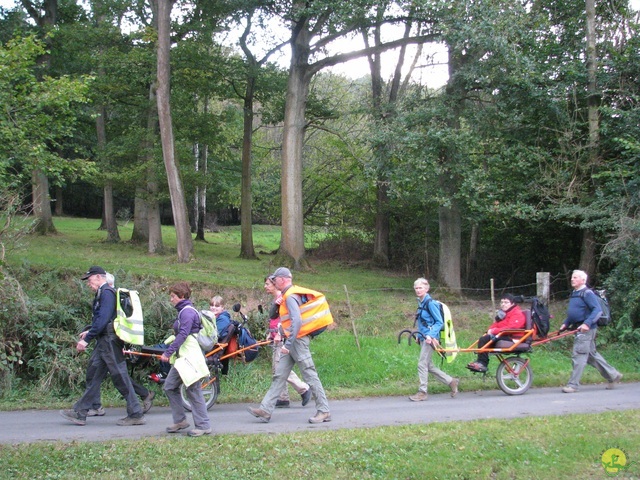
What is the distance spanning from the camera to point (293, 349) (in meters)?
8.37

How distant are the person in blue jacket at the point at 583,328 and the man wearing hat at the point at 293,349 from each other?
4749 millimetres

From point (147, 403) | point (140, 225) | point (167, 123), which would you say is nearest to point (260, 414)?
point (147, 403)

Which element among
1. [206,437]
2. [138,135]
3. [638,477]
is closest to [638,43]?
[638,477]

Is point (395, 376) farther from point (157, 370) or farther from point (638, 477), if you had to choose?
point (638, 477)

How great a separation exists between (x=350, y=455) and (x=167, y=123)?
59.5ft

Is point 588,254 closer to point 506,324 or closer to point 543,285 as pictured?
point 543,285

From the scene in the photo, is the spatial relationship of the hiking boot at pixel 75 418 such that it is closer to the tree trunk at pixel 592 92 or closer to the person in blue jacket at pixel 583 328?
the person in blue jacket at pixel 583 328

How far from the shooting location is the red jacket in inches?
427

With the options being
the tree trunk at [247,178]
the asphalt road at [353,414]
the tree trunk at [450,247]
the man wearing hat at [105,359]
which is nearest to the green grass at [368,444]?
the asphalt road at [353,414]

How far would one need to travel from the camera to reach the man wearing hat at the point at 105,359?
832 centimetres

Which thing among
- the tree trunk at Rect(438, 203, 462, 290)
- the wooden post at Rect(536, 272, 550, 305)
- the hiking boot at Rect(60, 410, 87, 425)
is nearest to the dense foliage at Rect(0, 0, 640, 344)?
the tree trunk at Rect(438, 203, 462, 290)

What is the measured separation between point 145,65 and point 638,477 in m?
23.0

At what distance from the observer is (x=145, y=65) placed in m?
A: 25.3

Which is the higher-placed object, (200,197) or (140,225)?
(200,197)
